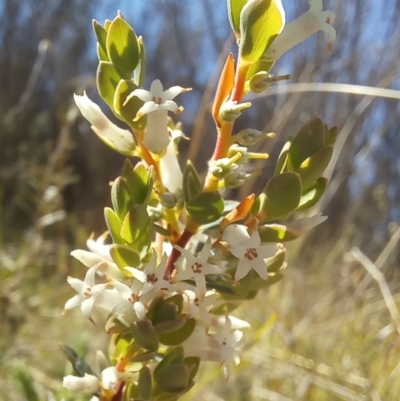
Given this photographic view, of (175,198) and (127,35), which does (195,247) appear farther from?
(127,35)

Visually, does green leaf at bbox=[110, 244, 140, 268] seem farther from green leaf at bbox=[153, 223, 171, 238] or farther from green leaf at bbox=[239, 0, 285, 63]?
green leaf at bbox=[239, 0, 285, 63]

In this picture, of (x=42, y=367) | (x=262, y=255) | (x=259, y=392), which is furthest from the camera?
(x=42, y=367)

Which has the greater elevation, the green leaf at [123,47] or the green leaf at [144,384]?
the green leaf at [123,47]

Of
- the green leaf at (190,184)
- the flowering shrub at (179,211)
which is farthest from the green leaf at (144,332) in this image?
the green leaf at (190,184)

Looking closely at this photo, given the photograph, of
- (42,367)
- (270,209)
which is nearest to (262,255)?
(270,209)

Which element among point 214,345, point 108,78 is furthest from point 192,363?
point 108,78

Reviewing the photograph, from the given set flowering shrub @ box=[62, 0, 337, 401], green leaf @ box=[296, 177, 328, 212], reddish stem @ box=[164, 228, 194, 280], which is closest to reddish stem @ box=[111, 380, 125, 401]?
flowering shrub @ box=[62, 0, 337, 401]

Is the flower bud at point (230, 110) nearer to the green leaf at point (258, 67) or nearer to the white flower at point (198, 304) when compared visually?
the green leaf at point (258, 67)
